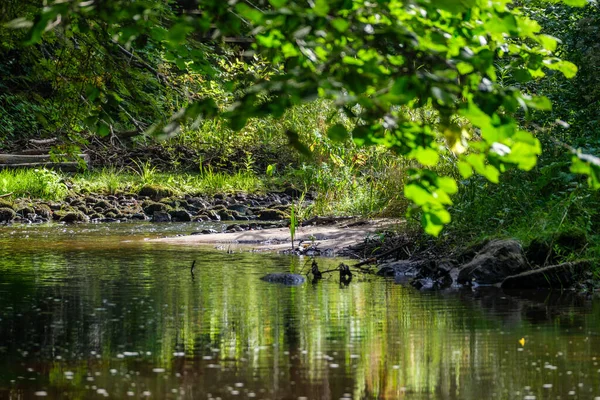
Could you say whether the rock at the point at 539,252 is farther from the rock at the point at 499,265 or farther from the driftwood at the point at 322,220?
the driftwood at the point at 322,220

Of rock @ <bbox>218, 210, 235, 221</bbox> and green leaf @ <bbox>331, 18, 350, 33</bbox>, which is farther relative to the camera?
rock @ <bbox>218, 210, 235, 221</bbox>

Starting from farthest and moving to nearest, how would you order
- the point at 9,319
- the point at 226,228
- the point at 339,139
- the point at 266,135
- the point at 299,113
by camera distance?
the point at 266,135, the point at 299,113, the point at 226,228, the point at 9,319, the point at 339,139

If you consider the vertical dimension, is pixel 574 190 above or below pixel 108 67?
below

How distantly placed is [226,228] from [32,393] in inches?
471

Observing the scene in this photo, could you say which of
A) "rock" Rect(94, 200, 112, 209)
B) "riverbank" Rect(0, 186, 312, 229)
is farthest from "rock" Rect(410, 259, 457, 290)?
"rock" Rect(94, 200, 112, 209)

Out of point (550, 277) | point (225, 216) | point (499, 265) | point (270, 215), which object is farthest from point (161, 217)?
point (550, 277)

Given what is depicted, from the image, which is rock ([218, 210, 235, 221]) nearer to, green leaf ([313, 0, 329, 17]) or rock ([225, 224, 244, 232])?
rock ([225, 224, 244, 232])

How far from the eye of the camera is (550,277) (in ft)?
30.5

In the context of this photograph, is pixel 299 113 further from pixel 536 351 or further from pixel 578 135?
pixel 536 351

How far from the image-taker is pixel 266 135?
25.8 meters

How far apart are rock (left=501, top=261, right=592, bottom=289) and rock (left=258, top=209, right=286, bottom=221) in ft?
33.3

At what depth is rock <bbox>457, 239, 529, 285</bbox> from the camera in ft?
31.0

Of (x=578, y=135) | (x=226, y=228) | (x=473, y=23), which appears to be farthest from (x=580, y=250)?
(x=226, y=228)

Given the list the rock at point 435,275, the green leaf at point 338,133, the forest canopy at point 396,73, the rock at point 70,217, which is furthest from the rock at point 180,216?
the green leaf at point 338,133
